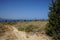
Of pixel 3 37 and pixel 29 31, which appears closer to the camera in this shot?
pixel 3 37

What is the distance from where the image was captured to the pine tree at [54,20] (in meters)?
17.4

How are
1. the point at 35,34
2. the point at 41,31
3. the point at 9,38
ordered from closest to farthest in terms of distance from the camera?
the point at 9,38 → the point at 35,34 → the point at 41,31

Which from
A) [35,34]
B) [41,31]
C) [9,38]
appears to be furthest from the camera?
[41,31]

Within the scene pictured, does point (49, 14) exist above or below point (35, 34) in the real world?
above

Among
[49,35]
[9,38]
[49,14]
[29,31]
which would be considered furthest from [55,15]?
[9,38]

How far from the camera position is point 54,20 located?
17.9 m

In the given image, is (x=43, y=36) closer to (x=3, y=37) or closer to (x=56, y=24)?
(x=56, y=24)

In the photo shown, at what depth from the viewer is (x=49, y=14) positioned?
1833cm

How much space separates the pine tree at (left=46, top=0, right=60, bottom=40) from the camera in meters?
17.4

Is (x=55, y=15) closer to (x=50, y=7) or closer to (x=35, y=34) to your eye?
(x=50, y=7)

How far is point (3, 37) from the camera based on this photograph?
662 inches

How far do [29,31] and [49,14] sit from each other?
4.04 meters

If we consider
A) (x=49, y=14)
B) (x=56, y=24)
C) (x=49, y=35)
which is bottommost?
(x=49, y=35)

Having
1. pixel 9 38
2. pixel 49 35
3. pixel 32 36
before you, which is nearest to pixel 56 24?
pixel 49 35
